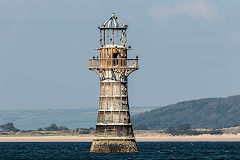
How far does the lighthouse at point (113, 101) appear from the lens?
3184 inches

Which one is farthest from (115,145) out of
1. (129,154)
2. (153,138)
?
(153,138)

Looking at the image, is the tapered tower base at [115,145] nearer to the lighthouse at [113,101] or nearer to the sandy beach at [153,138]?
the lighthouse at [113,101]

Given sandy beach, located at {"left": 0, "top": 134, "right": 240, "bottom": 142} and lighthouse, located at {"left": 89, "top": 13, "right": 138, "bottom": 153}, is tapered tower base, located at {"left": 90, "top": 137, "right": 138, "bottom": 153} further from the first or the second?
sandy beach, located at {"left": 0, "top": 134, "right": 240, "bottom": 142}

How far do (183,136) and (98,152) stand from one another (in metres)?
112

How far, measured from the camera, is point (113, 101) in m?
80.9

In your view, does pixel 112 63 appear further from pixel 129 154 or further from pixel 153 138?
pixel 153 138

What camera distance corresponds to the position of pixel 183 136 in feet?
630

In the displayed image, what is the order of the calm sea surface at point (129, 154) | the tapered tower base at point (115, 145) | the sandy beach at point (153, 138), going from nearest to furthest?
the tapered tower base at point (115, 145), the calm sea surface at point (129, 154), the sandy beach at point (153, 138)

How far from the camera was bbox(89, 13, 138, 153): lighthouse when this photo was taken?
8088 cm

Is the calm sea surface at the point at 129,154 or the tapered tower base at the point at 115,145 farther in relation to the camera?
the calm sea surface at the point at 129,154

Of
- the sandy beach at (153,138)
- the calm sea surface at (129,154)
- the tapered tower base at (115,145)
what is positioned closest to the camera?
the tapered tower base at (115,145)

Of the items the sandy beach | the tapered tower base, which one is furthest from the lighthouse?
the sandy beach

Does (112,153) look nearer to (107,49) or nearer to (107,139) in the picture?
(107,139)

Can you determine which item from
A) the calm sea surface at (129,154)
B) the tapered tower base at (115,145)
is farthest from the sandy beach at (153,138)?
the tapered tower base at (115,145)
